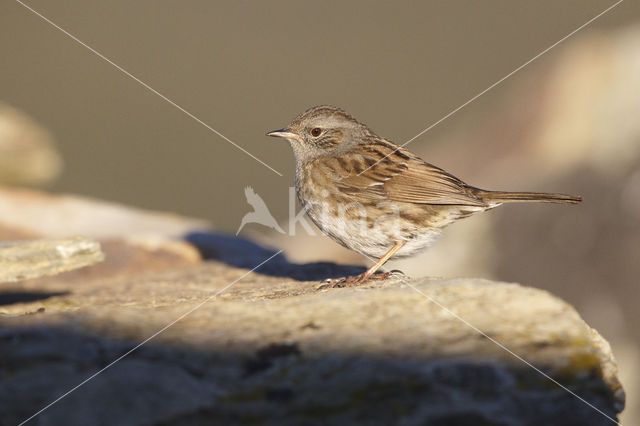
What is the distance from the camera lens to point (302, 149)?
6230 mm

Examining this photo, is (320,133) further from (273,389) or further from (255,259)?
(273,389)

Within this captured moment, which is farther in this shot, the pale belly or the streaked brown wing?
the streaked brown wing

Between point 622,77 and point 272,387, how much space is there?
6.60 meters

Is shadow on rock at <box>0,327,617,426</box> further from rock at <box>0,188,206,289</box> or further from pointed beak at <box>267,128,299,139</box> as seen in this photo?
pointed beak at <box>267,128,299,139</box>

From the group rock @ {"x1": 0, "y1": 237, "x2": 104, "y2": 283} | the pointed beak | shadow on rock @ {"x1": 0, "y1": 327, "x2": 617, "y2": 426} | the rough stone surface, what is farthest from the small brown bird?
shadow on rock @ {"x1": 0, "y1": 327, "x2": 617, "y2": 426}

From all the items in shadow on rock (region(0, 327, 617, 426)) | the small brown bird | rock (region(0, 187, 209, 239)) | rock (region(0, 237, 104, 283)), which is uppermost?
the small brown bird

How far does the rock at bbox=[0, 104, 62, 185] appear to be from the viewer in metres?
8.79

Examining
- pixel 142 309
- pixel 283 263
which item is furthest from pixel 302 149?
pixel 142 309

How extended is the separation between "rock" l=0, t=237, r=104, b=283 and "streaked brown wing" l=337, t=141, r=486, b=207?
2016 millimetres

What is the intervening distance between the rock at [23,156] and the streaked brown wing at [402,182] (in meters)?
4.87

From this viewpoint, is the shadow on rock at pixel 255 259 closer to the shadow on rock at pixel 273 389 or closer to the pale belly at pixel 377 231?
the pale belly at pixel 377 231

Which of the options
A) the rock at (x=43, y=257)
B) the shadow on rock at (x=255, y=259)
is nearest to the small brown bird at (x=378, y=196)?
the shadow on rock at (x=255, y=259)

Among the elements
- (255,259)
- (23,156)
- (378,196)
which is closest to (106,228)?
(255,259)

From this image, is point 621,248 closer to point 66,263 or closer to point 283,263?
point 283,263
